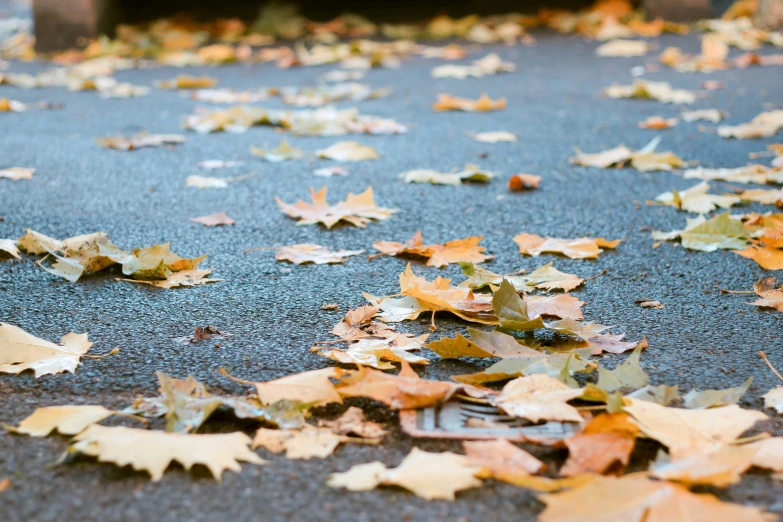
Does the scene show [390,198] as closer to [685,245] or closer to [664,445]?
[685,245]

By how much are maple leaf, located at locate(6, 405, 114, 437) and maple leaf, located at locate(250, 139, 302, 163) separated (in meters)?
2.08

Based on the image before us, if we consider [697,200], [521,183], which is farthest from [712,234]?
[521,183]

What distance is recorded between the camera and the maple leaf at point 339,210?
2496 mm

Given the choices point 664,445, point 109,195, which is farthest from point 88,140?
point 664,445

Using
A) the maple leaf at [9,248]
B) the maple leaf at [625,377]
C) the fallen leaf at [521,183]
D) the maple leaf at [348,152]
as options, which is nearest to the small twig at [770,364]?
the maple leaf at [625,377]

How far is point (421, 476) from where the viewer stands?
1.14m

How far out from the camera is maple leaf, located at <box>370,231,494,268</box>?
2135 mm

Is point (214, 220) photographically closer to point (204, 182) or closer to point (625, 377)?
point (204, 182)

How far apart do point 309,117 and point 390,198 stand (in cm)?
147

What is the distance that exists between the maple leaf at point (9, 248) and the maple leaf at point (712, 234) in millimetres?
1751

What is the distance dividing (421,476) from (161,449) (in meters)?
0.38

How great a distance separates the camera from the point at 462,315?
1.69 meters

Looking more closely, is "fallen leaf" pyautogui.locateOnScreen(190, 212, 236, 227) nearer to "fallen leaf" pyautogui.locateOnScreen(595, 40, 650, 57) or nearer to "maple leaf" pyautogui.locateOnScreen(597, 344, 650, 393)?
"maple leaf" pyautogui.locateOnScreen(597, 344, 650, 393)

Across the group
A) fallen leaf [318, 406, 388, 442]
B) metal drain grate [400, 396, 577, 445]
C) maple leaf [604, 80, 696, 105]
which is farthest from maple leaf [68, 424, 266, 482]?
maple leaf [604, 80, 696, 105]
